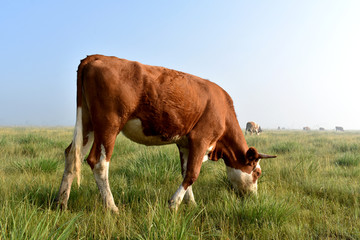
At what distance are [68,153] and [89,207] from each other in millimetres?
775

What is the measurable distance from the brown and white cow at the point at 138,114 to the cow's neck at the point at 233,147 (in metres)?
0.15

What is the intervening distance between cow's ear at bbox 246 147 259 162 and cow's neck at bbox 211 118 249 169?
9cm

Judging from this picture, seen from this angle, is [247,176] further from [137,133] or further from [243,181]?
[137,133]

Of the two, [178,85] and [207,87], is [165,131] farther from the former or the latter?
[207,87]

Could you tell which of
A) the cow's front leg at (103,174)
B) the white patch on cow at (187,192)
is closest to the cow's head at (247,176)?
the white patch on cow at (187,192)

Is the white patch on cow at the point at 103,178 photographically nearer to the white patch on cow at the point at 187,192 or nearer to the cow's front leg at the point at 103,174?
the cow's front leg at the point at 103,174

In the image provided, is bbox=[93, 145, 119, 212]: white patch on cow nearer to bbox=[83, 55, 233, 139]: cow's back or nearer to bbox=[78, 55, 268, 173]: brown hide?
bbox=[78, 55, 268, 173]: brown hide

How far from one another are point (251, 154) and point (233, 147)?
297 mm

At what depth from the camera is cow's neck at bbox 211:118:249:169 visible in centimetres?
383

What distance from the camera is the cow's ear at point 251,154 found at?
3656 millimetres

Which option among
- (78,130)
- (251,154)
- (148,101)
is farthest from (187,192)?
(78,130)

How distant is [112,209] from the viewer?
9.73 ft


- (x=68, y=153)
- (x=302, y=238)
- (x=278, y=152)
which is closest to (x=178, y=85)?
(x=68, y=153)

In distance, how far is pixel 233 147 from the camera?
3854 mm
